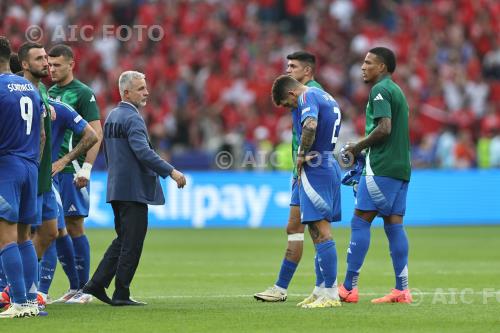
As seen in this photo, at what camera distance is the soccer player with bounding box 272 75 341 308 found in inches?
448

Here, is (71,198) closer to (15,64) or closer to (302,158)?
(15,64)

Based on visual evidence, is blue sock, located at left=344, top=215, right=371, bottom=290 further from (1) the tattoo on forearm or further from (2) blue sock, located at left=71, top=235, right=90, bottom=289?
(2) blue sock, located at left=71, top=235, right=90, bottom=289

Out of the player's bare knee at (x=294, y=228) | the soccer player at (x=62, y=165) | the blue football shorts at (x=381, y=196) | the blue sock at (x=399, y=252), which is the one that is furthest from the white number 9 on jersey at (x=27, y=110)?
the blue sock at (x=399, y=252)

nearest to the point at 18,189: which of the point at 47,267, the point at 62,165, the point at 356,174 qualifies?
the point at 62,165

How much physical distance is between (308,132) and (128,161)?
1889mm

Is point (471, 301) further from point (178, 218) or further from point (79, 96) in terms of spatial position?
point (178, 218)

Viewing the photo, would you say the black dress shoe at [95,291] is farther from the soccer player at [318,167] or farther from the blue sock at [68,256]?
the soccer player at [318,167]

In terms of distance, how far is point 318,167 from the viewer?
37.8ft

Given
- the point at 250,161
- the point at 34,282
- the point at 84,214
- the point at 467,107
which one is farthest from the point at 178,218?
the point at 34,282

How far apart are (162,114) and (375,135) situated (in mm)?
17423

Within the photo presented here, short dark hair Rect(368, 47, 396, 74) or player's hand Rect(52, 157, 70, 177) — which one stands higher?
short dark hair Rect(368, 47, 396, 74)

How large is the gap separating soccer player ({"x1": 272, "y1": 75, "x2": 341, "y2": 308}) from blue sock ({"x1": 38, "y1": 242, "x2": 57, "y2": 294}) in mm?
2692

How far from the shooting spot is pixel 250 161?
2598 centimetres

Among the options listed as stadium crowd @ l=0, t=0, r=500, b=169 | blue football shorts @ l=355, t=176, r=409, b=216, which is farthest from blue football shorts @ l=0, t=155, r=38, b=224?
stadium crowd @ l=0, t=0, r=500, b=169
